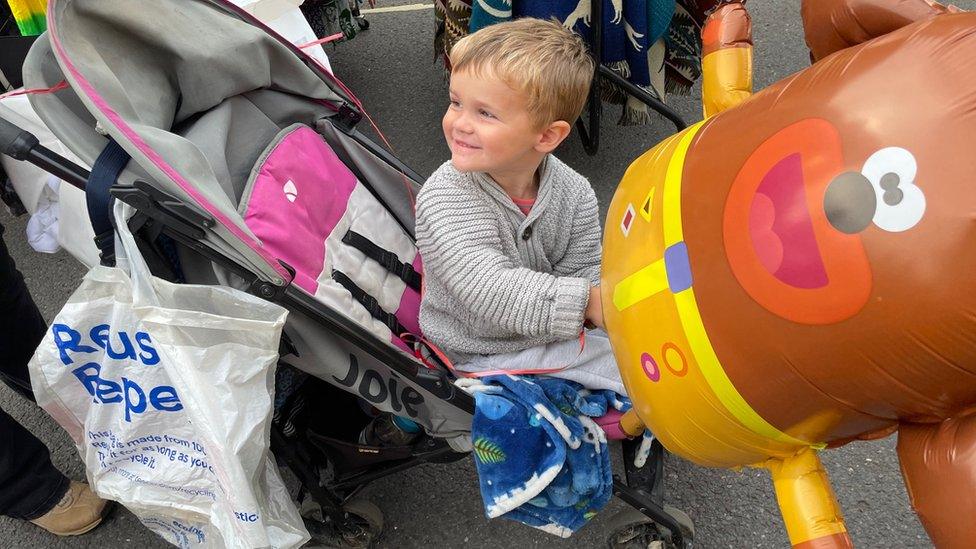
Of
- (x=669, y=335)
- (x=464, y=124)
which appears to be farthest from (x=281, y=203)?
(x=669, y=335)

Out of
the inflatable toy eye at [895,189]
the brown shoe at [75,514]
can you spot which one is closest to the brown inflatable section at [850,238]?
the inflatable toy eye at [895,189]

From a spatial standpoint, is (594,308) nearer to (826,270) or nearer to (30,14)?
(826,270)

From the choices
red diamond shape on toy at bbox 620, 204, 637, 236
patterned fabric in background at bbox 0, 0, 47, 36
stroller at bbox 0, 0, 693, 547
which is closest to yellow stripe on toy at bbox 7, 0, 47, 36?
patterned fabric in background at bbox 0, 0, 47, 36

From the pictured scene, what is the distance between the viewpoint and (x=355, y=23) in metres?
→ 3.44

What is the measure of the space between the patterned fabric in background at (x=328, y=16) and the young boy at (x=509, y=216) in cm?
178

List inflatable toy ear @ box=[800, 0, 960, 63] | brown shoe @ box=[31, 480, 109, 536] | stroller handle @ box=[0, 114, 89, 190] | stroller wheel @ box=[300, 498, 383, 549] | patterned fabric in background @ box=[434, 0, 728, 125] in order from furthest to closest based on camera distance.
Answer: patterned fabric in background @ box=[434, 0, 728, 125], brown shoe @ box=[31, 480, 109, 536], stroller wheel @ box=[300, 498, 383, 549], stroller handle @ box=[0, 114, 89, 190], inflatable toy ear @ box=[800, 0, 960, 63]

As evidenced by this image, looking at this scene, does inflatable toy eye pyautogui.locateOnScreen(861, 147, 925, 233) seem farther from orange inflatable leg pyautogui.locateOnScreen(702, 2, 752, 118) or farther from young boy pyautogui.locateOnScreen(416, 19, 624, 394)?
young boy pyautogui.locateOnScreen(416, 19, 624, 394)

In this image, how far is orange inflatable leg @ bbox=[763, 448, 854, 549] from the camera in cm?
109

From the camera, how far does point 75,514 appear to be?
207cm

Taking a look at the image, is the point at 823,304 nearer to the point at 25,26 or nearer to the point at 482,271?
the point at 482,271

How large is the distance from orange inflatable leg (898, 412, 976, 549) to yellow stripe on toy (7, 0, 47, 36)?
7.36ft

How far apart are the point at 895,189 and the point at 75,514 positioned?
83.2 inches

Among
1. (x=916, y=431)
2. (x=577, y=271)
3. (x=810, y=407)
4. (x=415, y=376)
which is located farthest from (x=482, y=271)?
(x=916, y=431)

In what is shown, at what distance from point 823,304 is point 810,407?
6.5 inches
